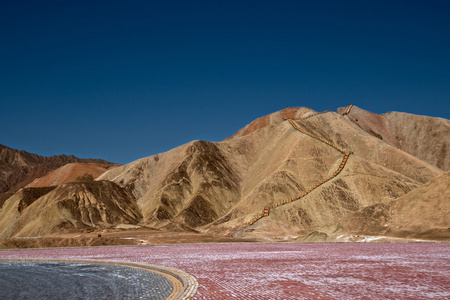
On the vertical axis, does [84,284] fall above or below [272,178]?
below

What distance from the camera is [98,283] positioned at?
15867mm

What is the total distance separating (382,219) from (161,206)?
4297cm

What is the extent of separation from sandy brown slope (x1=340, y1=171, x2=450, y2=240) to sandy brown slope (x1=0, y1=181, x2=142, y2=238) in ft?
134

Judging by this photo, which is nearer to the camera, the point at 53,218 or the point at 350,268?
the point at 350,268

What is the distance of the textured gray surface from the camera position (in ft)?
44.0

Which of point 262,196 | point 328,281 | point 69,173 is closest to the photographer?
point 328,281

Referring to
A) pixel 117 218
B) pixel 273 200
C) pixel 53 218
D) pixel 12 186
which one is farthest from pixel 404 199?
pixel 12 186

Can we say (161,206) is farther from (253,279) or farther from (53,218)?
(253,279)

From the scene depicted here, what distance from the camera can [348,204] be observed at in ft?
227

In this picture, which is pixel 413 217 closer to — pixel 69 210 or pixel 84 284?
pixel 84 284

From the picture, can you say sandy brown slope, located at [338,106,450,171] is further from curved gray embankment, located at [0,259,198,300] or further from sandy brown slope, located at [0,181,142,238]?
curved gray embankment, located at [0,259,198,300]

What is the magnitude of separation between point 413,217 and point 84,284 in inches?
1787

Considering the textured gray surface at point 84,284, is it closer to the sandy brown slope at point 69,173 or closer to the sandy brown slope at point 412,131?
the sandy brown slope at point 412,131

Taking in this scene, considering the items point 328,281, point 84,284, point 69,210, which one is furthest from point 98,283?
point 69,210
